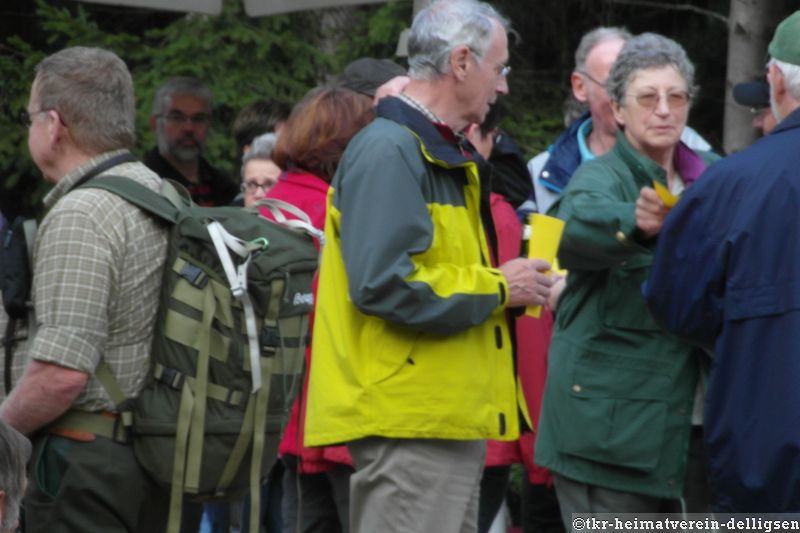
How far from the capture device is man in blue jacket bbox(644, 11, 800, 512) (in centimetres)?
388

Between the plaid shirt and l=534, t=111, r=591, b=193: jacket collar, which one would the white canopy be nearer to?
l=534, t=111, r=591, b=193: jacket collar

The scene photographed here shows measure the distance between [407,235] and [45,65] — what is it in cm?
114

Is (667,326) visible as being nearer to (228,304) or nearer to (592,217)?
(592,217)

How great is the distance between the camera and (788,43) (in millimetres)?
4164

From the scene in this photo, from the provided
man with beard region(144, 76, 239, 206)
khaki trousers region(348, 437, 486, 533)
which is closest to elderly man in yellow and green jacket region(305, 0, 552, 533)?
khaki trousers region(348, 437, 486, 533)

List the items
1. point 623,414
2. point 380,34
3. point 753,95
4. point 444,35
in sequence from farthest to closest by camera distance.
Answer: point 380,34 → point 753,95 → point 623,414 → point 444,35

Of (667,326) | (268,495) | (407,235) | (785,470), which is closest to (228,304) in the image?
(407,235)

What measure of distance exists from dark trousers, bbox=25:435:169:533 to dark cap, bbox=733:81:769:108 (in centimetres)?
259

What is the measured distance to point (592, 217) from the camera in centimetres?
485

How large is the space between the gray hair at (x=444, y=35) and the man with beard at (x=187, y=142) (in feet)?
11.9

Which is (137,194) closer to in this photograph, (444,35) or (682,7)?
(444,35)

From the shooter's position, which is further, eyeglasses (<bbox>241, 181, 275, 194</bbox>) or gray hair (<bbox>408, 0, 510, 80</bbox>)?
eyeglasses (<bbox>241, 181, 275, 194</bbox>)

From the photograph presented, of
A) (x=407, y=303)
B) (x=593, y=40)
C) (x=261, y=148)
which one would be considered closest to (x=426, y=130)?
(x=407, y=303)

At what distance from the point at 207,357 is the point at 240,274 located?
0.79 ft
